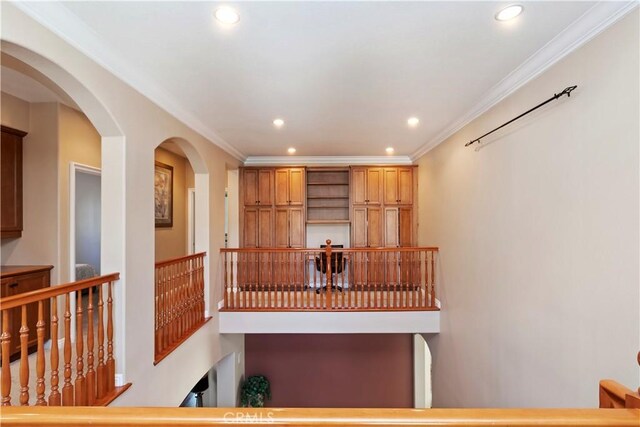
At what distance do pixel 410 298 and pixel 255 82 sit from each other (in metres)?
3.68

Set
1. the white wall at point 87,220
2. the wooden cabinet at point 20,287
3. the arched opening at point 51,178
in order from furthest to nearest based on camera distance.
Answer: the white wall at point 87,220 → the arched opening at point 51,178 → the wooden cabinet at point 20,287

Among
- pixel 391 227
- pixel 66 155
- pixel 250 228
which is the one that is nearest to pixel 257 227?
pixel 250 228

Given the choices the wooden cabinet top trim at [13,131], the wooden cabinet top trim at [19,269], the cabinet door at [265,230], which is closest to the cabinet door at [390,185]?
the cabinet door at [265,230]

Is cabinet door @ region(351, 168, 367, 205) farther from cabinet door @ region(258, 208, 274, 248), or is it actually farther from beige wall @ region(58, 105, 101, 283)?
beige wall @ region(58, 105, 101, 283)

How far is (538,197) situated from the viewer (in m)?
2.20

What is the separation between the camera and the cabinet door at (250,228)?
5613mm

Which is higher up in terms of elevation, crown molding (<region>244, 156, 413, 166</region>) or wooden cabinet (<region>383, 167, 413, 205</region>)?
crown molding (<region>244, 156, 413, 166</region>)

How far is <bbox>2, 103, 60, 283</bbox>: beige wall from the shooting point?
3086mm

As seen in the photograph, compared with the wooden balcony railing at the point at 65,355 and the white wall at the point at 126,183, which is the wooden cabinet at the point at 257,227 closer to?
the white wall at the point at 126,183

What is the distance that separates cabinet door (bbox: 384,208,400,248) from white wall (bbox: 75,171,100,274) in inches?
224

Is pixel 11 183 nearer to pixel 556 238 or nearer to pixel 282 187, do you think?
pixel 282 187

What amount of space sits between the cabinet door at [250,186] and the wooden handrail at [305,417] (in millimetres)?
4997

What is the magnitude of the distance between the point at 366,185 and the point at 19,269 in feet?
15.5

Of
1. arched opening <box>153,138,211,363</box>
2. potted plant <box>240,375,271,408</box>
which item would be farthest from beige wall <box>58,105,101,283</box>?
potted plant <box>240,375,271,408</box>
